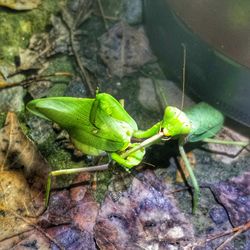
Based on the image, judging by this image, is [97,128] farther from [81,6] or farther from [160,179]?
[81,6]

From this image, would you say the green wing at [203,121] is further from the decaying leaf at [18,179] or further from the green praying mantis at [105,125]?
the decaying leaf at [18,179]

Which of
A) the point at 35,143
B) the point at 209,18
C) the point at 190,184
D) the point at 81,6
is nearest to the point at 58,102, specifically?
the point at 35,143

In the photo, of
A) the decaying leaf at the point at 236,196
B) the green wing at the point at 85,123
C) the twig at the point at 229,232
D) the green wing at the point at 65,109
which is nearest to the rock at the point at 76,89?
the green wing at the point at 85,123

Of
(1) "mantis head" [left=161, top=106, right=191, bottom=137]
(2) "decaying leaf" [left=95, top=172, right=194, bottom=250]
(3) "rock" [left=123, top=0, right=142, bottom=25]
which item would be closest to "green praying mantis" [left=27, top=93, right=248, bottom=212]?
(1) "mantis head" [left=161, top=106, right=191, bottom=137]

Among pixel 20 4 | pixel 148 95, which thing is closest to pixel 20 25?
pixel 20 4

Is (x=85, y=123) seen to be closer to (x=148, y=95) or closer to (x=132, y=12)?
(x=148, y=95)

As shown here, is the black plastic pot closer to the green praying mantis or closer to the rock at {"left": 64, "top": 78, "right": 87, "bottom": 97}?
the green praying mantis
